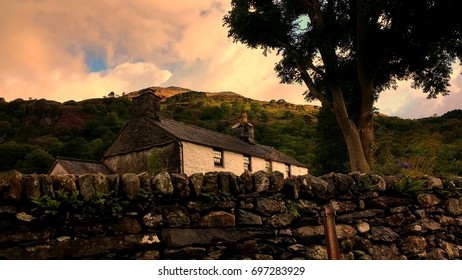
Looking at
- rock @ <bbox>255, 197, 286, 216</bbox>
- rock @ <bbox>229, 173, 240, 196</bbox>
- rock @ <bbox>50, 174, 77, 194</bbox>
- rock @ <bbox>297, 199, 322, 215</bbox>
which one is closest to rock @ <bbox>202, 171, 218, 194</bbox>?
rock @ <bbox>229, 173, 240, 196</bbox>

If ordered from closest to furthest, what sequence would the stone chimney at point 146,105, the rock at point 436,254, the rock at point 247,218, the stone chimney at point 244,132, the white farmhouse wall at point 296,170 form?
1. the rock at point 247,218
2. the rock at point 436,254
3. the stone chimney at point 146,105
4. the stone chimney at point 244,132
5. the white farmhouse wall at point 296,170

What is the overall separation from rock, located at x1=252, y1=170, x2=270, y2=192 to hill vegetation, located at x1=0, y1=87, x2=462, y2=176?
386 centimetres

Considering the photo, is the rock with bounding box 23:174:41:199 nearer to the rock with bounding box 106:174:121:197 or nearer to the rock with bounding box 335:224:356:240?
the rock with bounding box 106:174:121:197

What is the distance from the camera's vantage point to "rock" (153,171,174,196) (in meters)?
3.91

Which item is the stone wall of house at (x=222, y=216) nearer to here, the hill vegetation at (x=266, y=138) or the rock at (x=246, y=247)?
the rock at (x=246, y=247)

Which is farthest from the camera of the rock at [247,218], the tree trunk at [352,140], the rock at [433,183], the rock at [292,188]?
the tree trunk at [352,140]

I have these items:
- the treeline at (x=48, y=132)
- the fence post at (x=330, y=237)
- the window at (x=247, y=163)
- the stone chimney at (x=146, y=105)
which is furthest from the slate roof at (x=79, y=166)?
the fence post at (x=330, y=237)

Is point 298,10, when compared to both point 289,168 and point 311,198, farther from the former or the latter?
point 289,168

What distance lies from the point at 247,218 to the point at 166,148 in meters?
18.9

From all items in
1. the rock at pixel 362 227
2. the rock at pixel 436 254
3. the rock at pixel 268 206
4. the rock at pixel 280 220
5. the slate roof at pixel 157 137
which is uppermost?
the slate roof at pixel 157 137

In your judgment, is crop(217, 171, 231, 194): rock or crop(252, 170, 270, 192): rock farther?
crop(252, 170, 270, 192): rock

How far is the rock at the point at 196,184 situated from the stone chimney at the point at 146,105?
21375 millimetres

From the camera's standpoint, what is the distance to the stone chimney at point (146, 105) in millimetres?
25109

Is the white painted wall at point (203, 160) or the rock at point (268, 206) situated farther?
the white painted wall at point (203, 160)
